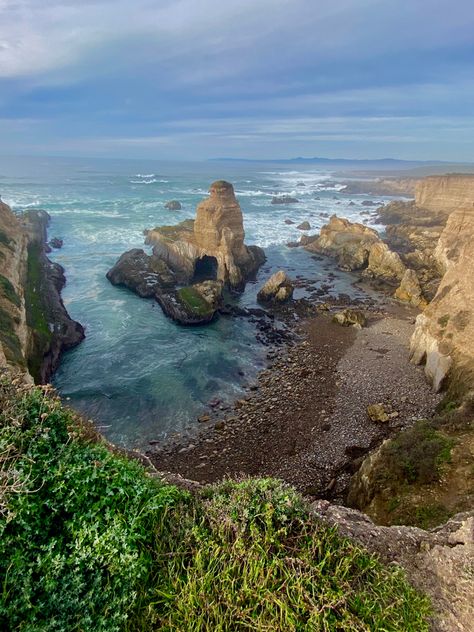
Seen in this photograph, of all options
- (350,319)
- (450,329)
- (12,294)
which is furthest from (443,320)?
(12,294)

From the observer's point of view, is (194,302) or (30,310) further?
(194,302)

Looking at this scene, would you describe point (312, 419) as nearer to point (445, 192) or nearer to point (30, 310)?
point (30, 310)

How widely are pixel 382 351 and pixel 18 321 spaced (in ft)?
91.7

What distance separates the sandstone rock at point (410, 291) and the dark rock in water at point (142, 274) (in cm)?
2681

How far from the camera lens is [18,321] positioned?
25.4 meters

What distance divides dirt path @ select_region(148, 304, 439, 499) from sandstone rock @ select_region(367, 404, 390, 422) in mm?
369

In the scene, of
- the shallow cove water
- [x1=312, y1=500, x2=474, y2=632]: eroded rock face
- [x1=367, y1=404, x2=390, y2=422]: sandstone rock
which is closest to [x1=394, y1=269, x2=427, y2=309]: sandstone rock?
the shallow cove water

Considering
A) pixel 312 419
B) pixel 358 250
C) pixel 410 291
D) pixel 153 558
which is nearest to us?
pixel 153 558

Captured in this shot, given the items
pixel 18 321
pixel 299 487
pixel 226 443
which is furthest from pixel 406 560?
pixel 18 321

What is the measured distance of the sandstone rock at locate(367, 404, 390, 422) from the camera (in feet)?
71.9

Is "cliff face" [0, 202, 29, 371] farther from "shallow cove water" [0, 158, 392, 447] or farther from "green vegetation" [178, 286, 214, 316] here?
"green vegetation" [178, 286, 214, 316]

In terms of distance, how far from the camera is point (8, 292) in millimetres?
28078

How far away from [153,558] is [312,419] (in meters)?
18.2

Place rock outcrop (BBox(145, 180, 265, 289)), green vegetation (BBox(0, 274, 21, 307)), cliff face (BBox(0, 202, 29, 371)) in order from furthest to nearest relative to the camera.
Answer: rock outcrop (BBox(145, 180, 265, 289)), green vegetation (BBox(0, 274, 21, 307)), cliff face (BBox(0, 202, 29, 371))
